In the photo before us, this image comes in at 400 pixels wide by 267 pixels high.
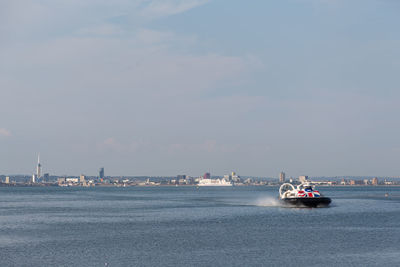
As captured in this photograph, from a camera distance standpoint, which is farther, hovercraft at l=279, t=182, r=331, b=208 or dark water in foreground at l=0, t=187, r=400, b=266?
hovercraft at l=279, t=182, r=331, b=208

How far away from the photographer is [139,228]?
8288 centimetres

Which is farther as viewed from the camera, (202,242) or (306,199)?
(306,199)

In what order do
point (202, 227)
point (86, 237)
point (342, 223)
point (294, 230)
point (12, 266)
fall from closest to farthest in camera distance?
1. point (12, 266)
2. point (86, 237)
3. point (294, 230)
4. point (202, 227)
5. point (342, 223)

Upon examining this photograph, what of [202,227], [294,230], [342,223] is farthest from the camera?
[342,223]

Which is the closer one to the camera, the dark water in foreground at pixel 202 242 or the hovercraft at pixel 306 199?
the dark water in foreground at pixel 202 242

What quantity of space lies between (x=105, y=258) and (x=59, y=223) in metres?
41.3

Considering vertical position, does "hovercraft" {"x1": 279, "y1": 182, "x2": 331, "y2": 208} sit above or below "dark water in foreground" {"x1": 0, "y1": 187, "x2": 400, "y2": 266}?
above

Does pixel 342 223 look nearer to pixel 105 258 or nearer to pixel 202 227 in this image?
pixel 202 227

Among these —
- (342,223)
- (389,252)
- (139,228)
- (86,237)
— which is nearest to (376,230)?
(342,223)

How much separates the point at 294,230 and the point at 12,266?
41824mm

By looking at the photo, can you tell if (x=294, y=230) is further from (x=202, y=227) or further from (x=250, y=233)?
(x=202, y=227)

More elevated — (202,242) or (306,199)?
(306,199)

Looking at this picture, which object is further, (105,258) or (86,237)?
(86,237)

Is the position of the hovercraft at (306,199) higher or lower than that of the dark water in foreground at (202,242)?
higher
